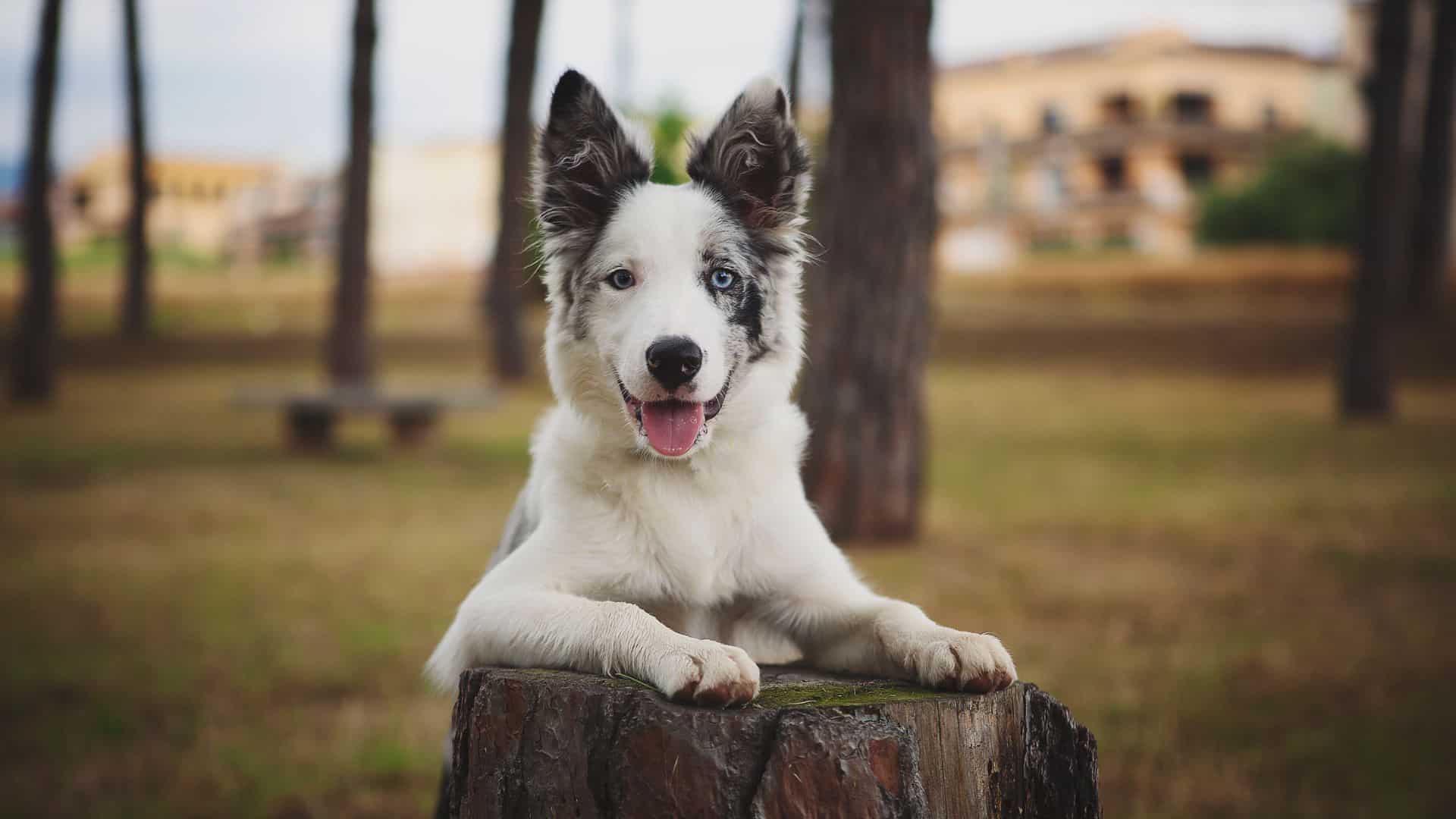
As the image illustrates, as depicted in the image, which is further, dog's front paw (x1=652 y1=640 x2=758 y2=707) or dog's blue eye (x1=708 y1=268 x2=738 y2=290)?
dog's blue eye (x1=708 y1=268 x2=738 y2=290)

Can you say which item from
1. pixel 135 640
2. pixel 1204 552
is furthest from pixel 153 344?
pixel 1204 552

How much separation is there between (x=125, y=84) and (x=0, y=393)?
7.23 meters

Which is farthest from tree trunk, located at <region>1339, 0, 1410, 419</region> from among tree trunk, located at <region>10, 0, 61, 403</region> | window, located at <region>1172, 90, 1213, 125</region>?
window, located at <region>1172, 90, 1213, 125</region>

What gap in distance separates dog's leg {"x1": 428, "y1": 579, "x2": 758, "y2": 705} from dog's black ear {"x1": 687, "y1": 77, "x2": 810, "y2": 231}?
122 centimetres

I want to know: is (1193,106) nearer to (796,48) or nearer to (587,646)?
(796,48)

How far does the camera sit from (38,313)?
70.3ft

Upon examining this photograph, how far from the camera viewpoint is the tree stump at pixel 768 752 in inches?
103

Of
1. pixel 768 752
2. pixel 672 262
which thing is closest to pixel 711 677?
pixel 768 752

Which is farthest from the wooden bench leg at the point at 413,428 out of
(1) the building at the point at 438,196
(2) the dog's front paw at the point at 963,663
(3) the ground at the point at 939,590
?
(1) the building at the point at 438,196

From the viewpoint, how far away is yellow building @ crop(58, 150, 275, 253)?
56.4 m

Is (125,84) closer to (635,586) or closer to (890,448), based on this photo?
(890,448)

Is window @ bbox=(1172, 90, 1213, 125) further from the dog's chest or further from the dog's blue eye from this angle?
the dog's chest

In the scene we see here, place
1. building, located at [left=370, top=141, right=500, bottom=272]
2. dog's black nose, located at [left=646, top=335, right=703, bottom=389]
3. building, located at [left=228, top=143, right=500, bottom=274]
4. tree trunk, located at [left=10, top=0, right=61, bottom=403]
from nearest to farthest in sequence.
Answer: dog's black nose, located at [left=646, top=335, right=703, bottom=389]
tree trunk, located at [left=10, top=0, right=61, bottom=403]
building, located at [left=228, top=143, right=500, bottom=274]
building, located at [left=370, top=141, right=500, bottom=272]

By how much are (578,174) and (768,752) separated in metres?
1.73
